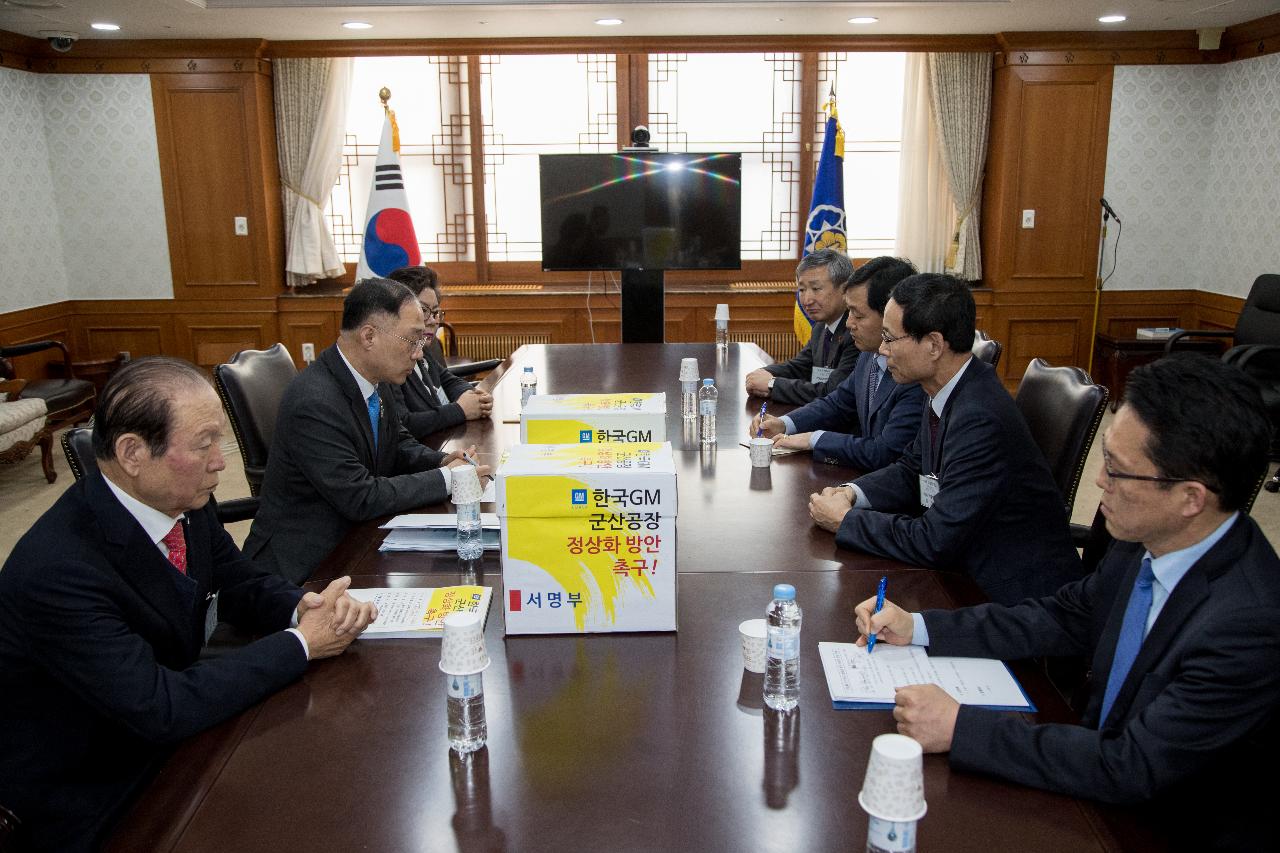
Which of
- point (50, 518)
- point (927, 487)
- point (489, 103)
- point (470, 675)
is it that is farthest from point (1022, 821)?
point (489, 103)

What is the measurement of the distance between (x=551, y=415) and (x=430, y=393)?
1377 millimetres

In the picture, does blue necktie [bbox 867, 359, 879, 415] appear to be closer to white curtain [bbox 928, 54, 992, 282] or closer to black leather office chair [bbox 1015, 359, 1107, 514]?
black leather office chair [bbox 1015, 359, 1107, 514]

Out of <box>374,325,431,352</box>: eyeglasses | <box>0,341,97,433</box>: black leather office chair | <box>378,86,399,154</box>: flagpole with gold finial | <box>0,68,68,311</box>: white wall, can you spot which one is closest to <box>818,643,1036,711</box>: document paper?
<box>374,325,431,352</box>: eyeglasses

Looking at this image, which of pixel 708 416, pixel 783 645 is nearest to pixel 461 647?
pixel 783 645

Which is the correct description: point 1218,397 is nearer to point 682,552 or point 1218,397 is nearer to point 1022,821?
point 1022,821

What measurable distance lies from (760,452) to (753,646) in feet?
4.05

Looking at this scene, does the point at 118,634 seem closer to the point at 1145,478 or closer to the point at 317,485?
the point at 317,485

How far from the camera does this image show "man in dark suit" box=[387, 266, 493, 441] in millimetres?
3328

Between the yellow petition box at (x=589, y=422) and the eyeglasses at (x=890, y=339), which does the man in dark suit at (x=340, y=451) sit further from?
the eyeglasses at (x=890, y=339)

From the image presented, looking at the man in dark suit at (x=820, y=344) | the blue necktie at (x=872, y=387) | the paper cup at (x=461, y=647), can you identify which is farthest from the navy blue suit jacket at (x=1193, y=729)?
the man in dark suit at (x=820, y=344)

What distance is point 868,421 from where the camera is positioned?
3086 millimetres

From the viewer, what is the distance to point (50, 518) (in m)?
1.49

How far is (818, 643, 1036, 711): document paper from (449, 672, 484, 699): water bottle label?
527 millimetres

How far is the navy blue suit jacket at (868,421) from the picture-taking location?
2.80m
